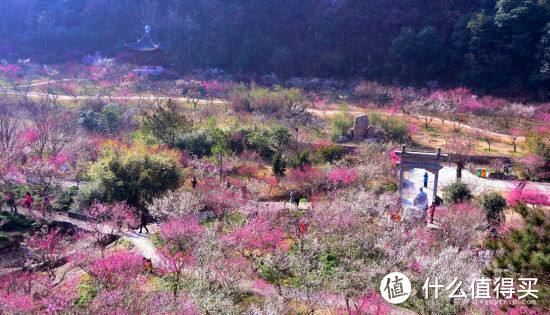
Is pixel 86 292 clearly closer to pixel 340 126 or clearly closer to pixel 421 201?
pixel 421 201

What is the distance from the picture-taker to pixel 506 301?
10250 millimetres

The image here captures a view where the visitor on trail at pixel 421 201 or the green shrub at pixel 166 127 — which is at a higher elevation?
the green shrub at pixel 166 127

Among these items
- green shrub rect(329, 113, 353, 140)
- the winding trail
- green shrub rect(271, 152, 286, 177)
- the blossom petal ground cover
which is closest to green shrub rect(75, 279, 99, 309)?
the blossom petal ground cover

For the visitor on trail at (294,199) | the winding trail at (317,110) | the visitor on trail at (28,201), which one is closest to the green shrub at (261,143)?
the visitor on trail at (294,199)

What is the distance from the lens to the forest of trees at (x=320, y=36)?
135 feet

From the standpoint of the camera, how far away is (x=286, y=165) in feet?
79.0

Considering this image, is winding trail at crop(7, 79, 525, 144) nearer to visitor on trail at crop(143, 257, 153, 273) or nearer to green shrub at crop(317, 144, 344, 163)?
green shrub at crop(317, 144, 344, 163)

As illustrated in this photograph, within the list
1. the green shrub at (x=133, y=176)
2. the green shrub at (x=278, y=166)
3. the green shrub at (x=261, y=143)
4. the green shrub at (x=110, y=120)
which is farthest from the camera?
the green shrub at (x=110, y=120)

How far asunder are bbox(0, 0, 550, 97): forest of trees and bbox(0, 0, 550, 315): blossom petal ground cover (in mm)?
224

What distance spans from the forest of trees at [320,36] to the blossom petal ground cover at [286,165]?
22 centimetres

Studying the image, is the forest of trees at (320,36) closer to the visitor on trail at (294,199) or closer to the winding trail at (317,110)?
the winding trail at (317,110)

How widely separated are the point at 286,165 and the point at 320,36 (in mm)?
30208

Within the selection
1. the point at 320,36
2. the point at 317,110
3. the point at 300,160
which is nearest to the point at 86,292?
the point at 300,160

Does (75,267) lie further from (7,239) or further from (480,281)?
(480,281)
